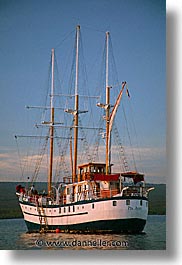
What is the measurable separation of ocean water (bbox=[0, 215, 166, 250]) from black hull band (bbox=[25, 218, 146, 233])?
75mm

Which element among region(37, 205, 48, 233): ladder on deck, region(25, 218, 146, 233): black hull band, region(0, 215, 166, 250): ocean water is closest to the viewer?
region(0, 215, 166, 250): ocean water

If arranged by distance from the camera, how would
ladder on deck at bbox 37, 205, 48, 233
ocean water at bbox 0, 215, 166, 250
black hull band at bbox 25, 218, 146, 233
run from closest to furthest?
ocean water at bbox 0, 215, 166, 250 → black hull band at bbox 25, 218, 146, 233 → ladder on deck at bbox 37, 205, 48, 233

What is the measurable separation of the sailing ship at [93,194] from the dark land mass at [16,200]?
61mm

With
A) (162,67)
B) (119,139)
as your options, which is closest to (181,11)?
(162,67)

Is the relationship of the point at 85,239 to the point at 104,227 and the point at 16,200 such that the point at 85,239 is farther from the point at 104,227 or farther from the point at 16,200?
the point at 16,200

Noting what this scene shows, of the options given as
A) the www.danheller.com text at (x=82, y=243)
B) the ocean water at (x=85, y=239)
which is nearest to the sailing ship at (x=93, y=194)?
the ocean water at (x=85, y=239)

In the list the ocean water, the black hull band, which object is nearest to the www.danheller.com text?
the ocean water

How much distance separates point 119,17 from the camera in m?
4.92

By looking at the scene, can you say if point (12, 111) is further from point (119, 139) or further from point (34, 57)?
point (119, 139)

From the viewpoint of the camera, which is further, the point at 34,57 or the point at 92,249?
the point at 34,57

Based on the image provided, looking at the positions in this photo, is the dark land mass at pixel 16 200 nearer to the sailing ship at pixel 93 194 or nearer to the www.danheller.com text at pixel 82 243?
the sailing ship at pixel 93 194

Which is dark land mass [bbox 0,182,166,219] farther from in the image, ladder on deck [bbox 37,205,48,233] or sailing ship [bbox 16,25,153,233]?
ladder on deck [bbox 37,205,48,233]

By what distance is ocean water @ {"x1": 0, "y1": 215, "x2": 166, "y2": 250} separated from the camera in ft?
14.9

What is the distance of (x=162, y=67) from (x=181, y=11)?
477 mm
